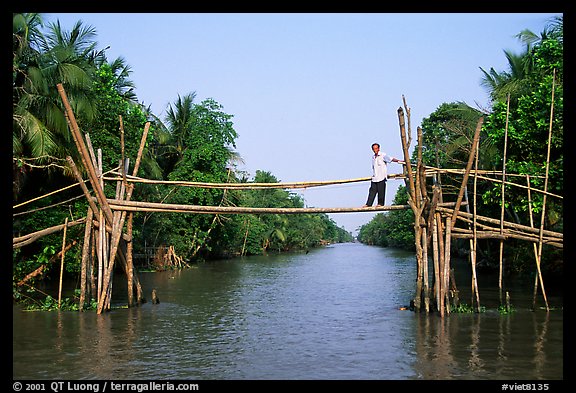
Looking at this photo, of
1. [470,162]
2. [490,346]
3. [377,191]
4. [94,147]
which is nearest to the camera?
[490,346]

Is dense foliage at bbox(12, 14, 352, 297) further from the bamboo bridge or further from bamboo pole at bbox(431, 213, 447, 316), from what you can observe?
bamboo pole at bbox(431, 213, 447, 316)

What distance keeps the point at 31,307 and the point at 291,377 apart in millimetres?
7918

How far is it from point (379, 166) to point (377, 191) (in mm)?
538

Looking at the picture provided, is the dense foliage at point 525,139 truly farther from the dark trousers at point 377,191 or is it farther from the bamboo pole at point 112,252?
the bamboo pole at point 112,252

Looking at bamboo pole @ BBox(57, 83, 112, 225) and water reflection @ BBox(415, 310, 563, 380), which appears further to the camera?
bamboo pole @ BBox(57, 83, 112, 225)

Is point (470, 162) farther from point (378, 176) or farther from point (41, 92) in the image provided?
point (41, 92)

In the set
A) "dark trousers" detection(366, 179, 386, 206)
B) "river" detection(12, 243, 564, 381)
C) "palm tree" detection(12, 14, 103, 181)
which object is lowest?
"river" detection(12, 243, 564, 381)

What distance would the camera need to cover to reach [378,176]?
12102mm

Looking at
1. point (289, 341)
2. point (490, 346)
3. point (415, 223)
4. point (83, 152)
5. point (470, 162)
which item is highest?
point (83, 152)

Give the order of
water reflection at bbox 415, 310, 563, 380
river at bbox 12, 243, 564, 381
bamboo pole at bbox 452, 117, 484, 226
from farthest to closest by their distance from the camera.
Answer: bamboo pole at bbox 452, 117, 484, 226 < river at bbox 12, 243, 564, 381 < water reflection at bbox 415, 310, 563, 380

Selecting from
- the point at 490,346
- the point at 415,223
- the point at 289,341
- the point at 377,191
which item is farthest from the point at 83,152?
the point at 490,346

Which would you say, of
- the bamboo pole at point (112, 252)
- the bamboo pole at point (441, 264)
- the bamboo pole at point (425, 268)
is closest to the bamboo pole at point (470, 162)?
the bamboo pole at point (441, 264)

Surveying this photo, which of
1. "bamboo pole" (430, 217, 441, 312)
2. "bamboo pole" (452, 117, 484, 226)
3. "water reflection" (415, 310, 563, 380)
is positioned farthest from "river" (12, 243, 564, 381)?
"bamboo pole" (452, 117, 484, 226)

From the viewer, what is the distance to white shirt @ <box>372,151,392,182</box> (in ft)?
39.5
